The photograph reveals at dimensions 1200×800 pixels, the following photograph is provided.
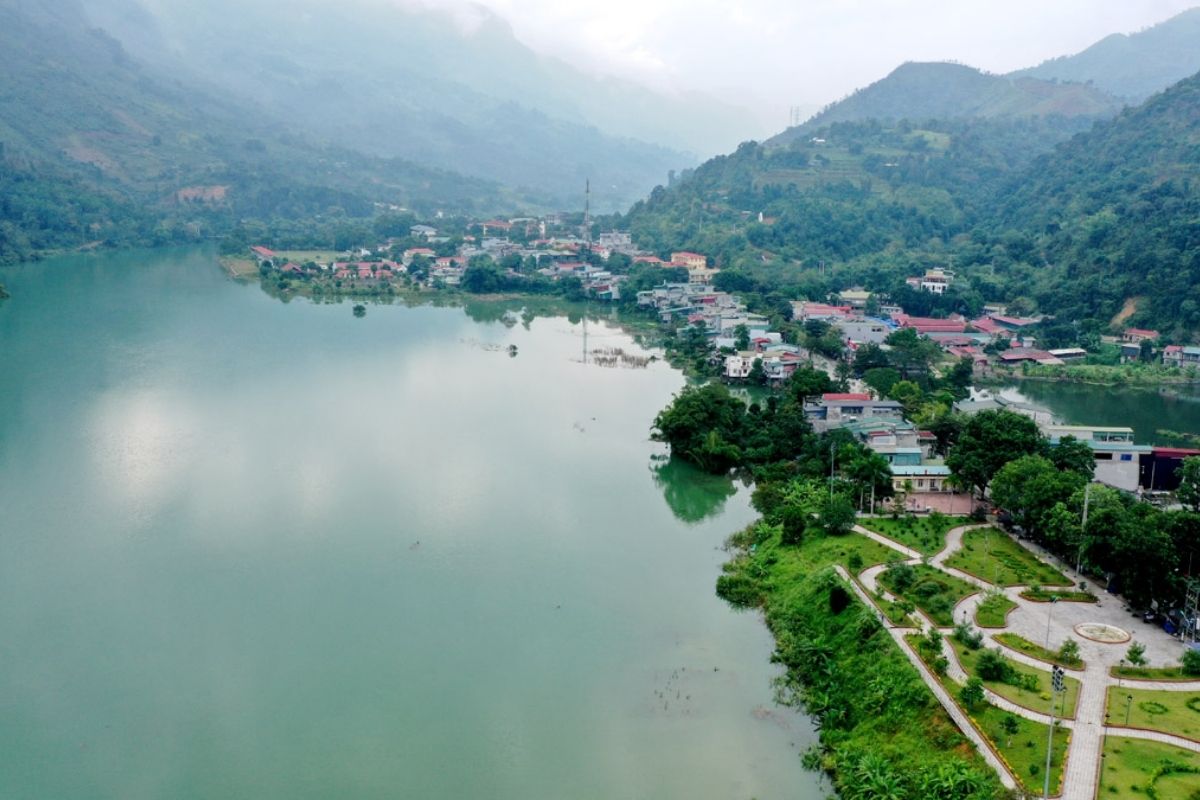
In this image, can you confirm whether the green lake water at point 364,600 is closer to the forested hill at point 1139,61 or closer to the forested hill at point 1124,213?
the forested hill at point 1124,213

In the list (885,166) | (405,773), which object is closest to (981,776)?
(405,773)

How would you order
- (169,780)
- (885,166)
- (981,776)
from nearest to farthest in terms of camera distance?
1. (981,776)
2. (169,780)
3. (885,166)

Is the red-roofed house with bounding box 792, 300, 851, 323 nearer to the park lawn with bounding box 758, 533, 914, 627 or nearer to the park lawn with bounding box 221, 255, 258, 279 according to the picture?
the park lawn with bounding box 758, 533, 914, 627

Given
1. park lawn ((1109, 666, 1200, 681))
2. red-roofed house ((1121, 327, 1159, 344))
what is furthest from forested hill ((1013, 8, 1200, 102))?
park lawn ((1109, 666, 1200, 681))

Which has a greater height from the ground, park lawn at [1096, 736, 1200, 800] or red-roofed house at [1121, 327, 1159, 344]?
red-roofed house at [1121, 327, 1159, 344]

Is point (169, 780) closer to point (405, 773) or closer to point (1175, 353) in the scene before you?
point (405, 773)

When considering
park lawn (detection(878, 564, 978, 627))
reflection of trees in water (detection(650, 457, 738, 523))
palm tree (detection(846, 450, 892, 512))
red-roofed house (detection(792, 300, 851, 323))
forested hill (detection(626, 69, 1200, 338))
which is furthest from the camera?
forested hill (detection(626, 69, 1200, 338))
